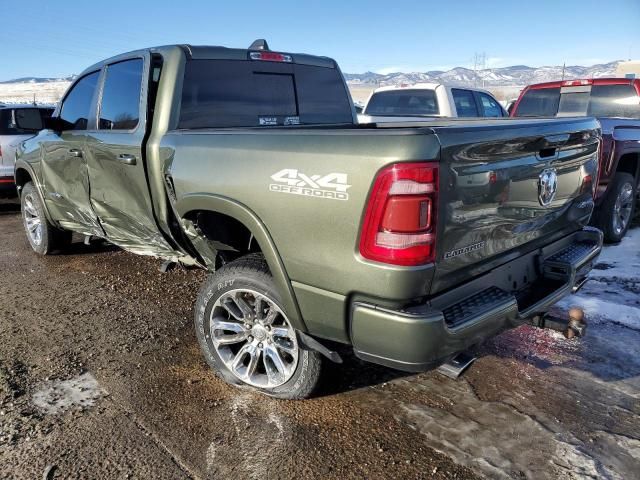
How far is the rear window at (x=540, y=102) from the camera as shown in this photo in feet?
26.2

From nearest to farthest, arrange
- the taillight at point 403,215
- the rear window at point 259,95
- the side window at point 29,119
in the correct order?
the taillight at point 403,215
the rear window at point 259,95
the side window at point 29,119

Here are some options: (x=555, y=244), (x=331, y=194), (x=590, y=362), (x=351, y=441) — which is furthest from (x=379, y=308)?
(x=590, y=362)

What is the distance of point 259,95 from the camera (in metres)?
3.82

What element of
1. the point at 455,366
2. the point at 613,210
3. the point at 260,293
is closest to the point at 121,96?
the point at 260,293

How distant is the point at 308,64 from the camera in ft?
13.7

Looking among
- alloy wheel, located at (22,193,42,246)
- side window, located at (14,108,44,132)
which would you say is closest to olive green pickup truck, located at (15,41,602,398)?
side window, located at (14,108,44,132)

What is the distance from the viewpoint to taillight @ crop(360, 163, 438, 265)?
6.94 feet

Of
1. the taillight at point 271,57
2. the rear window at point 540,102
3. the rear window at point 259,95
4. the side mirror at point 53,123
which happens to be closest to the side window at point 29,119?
the side mirror at point 53,123

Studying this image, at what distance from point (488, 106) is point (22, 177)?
300 inches

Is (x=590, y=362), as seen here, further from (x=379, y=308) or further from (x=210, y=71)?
(x=210, y=71)

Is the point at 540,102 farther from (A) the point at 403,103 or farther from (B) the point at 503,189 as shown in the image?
(B) the point at 503,189

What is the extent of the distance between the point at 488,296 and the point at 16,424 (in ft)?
8.22

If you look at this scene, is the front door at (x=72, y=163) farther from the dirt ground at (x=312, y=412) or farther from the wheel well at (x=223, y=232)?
the wheel well at (x=223, y=232)

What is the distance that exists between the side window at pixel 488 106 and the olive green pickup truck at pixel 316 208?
19.0ft
